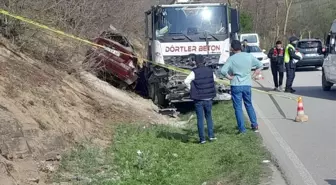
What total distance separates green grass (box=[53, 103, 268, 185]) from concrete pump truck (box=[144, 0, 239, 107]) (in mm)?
3944

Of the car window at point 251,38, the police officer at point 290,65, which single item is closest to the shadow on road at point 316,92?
the police officer at point 290,65

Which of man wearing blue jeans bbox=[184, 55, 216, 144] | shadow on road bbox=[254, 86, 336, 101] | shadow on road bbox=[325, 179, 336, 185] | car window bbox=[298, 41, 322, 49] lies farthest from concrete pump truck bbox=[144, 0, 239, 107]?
car window bbox=[298, 41, 322, 49]

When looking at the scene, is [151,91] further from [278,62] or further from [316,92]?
[316,92]

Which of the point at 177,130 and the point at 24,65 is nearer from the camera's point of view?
the point at 24,65

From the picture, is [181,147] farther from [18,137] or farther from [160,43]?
[160,43]

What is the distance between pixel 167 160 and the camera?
9742 mm

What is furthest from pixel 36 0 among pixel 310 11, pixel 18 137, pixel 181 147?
pixel 310 11

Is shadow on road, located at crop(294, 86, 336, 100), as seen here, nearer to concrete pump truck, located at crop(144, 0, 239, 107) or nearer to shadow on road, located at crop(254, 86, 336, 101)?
shadow on road, located at crop(254, 86, 336, 101)

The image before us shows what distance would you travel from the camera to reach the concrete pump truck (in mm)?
15891

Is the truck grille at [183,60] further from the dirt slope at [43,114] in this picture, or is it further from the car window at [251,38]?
the car window at [251,38]

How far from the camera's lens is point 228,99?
15.9 meters

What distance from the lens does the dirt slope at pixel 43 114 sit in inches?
314

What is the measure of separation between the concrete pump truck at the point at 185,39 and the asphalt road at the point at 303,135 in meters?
1.79

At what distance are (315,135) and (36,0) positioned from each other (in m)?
6.40
